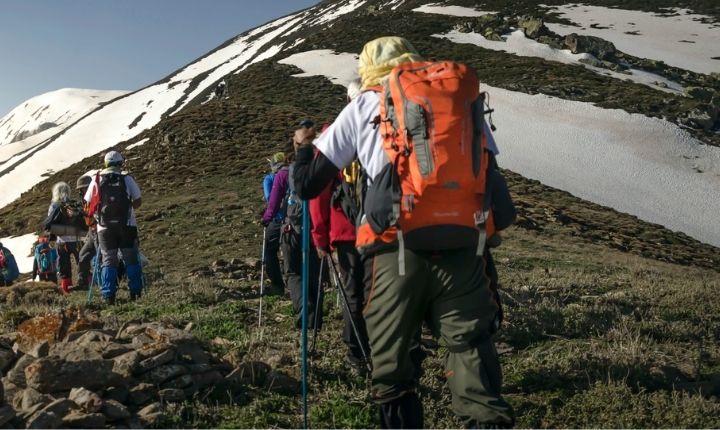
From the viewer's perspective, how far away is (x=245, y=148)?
28969 millimetres

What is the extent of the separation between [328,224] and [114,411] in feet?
7.67

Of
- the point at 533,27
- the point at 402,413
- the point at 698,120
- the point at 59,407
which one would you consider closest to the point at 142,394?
the point at 59,407

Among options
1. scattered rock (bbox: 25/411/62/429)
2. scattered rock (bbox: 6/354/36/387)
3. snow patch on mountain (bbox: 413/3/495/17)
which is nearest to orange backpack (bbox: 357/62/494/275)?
scattered rock (bbox: 25/411/62/429)

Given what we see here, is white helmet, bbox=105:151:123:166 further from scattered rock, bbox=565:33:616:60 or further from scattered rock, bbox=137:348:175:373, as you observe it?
scattered rock, bbox=565:33:616:60

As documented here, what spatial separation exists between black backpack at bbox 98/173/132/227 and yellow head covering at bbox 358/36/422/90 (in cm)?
661

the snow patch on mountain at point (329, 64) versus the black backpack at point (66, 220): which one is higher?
the snow patch on mountain at point (329, 64)

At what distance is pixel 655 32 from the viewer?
193ft

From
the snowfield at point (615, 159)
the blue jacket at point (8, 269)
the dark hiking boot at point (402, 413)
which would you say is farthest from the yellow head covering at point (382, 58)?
the snowfield at point (615, 159)

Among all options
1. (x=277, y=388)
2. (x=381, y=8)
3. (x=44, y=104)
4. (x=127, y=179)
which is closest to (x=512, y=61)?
(x=381, y=8)

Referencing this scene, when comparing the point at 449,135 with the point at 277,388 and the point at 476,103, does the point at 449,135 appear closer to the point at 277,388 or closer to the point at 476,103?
the point at 476,103

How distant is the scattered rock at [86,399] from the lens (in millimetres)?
4020

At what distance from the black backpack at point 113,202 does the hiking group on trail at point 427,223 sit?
21.8ft

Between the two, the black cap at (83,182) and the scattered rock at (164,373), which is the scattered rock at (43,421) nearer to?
the scattered rock at (164,373)

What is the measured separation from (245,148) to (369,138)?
26030mm
